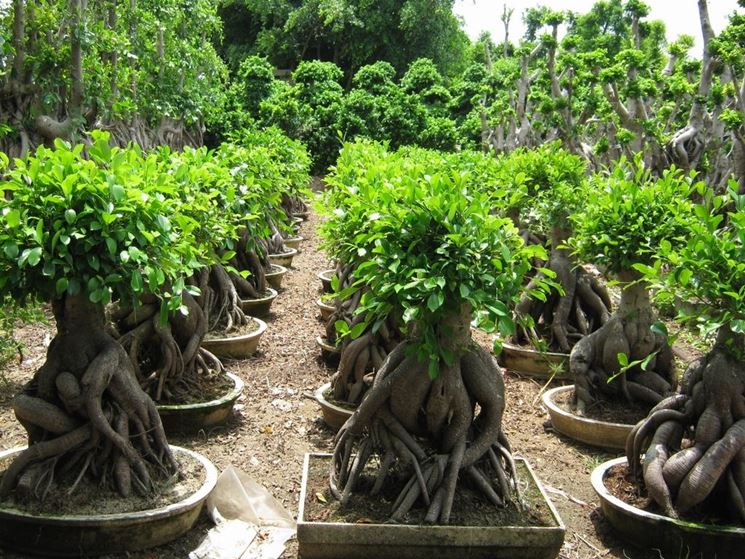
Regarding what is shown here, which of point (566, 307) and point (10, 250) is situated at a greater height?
point (10, 250)

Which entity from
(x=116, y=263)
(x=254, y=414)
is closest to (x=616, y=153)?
(x=254, y=414)

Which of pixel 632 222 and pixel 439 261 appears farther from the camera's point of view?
pixel 632 222

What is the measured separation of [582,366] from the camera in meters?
6.85

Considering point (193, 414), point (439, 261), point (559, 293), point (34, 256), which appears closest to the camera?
point (34, 256)

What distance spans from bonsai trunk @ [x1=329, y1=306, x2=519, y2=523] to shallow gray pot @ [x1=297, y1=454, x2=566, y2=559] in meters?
0.31

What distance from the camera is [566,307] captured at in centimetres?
856

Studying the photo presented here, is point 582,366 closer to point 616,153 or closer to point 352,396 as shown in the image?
point 352,396

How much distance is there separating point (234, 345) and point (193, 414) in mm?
2063

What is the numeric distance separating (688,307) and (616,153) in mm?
11274

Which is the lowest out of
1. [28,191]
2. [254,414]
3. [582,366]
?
[254,414]

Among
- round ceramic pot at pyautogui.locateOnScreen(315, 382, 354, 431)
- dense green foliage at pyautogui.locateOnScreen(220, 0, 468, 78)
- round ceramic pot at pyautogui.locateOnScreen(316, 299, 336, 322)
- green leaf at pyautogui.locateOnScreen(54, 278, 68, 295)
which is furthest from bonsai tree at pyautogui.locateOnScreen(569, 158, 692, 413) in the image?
dense green foliage at pyautogui.locateOnScreen(220, 0, 468, 78)

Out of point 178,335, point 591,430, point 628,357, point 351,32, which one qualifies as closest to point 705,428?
point 591,430

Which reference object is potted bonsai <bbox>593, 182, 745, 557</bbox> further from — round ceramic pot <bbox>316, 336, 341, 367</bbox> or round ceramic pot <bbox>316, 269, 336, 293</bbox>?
round ceramic pot <bbox>316, 269, 336, 293</bbox>

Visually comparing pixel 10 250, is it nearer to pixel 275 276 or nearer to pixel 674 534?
pixel 674 534
